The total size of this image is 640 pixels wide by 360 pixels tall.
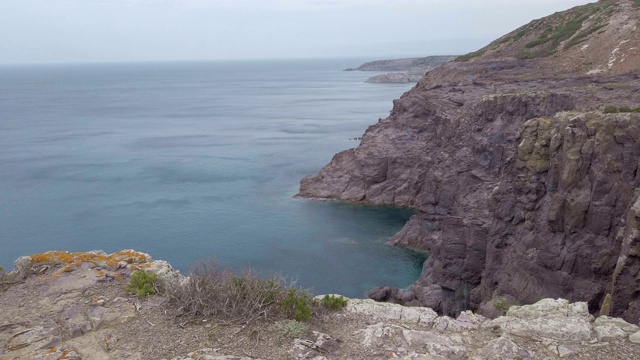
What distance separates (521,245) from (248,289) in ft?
82.5

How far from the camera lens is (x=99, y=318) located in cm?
1499

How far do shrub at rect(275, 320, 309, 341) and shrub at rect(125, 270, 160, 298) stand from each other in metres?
4.35

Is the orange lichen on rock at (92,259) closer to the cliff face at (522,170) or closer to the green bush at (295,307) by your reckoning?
the green bush at (295,307)

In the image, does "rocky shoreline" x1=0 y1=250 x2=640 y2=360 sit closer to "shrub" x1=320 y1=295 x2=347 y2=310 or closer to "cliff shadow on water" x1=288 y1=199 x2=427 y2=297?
"shrub" x1=320 y1=295 x2=347 y2=310

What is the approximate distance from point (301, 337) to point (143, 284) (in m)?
5.42

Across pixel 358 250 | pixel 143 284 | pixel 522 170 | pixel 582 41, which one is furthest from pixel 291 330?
pixel 582 41

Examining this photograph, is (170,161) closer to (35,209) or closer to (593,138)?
(35,209)

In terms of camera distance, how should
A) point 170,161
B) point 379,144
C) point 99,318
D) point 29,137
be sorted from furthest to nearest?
point 29,137
point 170,161
point 379,144
point 99,318

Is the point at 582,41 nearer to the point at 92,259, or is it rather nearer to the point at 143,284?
the point at 92,259

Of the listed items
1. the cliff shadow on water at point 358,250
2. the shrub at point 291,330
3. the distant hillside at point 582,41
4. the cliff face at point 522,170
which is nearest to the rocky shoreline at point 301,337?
the shrub at point 291,330

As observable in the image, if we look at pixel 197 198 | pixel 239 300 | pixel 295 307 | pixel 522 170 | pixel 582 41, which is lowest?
pixel 197 198

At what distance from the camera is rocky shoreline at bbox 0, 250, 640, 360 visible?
44.1 feet

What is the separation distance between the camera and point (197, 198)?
6938 cm

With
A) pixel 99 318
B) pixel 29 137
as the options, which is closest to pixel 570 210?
pixel 99 318
